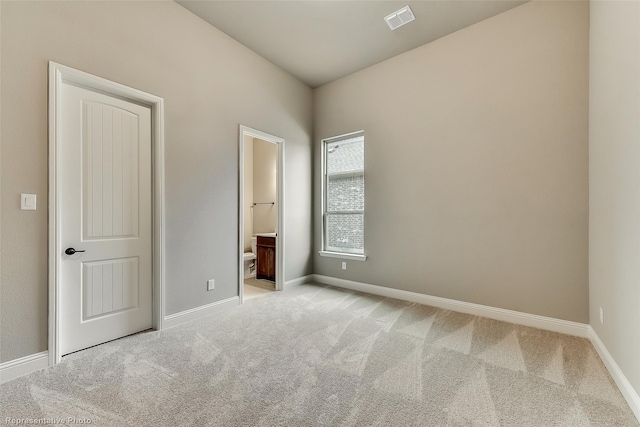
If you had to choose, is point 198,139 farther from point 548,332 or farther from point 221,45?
point 548,332

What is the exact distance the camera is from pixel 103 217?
242cm

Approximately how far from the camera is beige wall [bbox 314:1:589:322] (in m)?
2.58

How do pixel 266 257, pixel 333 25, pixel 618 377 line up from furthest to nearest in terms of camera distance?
pixel 266 257, pixel 333 25, pixel 618 377

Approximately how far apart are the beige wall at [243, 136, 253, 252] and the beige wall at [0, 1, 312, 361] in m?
1.65

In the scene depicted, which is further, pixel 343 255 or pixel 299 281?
pixel 299 281

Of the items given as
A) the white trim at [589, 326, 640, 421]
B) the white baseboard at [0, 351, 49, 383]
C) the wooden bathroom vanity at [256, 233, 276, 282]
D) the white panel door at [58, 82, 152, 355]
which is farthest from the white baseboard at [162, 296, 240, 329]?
the white trim at [589, 326, 640, 421]

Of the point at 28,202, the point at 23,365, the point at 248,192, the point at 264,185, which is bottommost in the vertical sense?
the point at 23,365

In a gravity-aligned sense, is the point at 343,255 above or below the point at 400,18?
below

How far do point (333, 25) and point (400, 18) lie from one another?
0.73m

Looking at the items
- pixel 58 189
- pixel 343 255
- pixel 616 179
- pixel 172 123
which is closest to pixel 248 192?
pixel 343 255

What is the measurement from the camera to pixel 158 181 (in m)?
2.68

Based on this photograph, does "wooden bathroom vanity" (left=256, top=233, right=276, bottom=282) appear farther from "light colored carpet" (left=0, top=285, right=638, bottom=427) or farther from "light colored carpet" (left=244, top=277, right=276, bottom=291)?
"light colored carpet" (left=0, top=285, right=638, bottom=427)

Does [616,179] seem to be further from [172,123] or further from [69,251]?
[69,251]

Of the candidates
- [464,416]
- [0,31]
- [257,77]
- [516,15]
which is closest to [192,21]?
[257,77]
